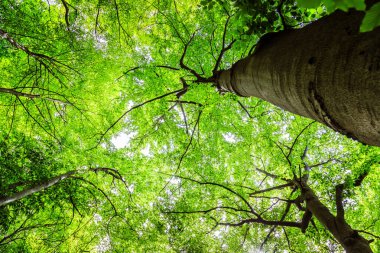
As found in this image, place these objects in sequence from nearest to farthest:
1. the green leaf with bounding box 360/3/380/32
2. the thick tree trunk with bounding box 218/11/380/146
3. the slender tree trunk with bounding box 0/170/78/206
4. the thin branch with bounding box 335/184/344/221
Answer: the green leaf with bounding box 360/3/380/32
the thick tree trunk with bounding box 218/11/380/146
the thin branch with bounding box 335/184/344/221
the slender tree trunk with bounding box 0/170/78/206

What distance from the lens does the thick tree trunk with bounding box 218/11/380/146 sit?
0.92 metres

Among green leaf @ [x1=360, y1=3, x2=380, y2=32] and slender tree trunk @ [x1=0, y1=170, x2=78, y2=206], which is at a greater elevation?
slender tree trunk @ [x1=0, y1=170, x2=78, y2=206]

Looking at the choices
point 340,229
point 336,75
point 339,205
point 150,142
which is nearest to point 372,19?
point 336,75

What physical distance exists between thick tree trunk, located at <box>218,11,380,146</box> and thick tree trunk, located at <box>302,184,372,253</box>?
3.02m

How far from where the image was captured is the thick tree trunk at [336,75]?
0.92 metres

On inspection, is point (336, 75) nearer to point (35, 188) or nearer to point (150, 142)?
point (35, 188)

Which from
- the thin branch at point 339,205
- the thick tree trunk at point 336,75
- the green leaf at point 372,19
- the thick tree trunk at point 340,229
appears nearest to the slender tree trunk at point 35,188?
the thick tree trunk at point 340,229

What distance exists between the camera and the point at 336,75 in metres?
1.06

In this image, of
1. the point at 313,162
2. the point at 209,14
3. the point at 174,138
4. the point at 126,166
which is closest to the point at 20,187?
the point at 126,166

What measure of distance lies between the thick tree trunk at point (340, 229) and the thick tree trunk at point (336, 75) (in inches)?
119

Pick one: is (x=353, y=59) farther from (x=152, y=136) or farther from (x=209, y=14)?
(x=152, y=136)

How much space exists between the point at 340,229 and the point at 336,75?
3785 mm

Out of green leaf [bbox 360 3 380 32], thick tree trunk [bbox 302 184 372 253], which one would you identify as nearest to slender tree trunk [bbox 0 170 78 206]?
Result: thick tree trunk [bbox 302 184 372 253]

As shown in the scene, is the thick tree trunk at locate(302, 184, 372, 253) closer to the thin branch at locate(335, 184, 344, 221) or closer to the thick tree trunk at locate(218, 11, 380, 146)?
the thin branch at locate(335, 184, 344, 221)
